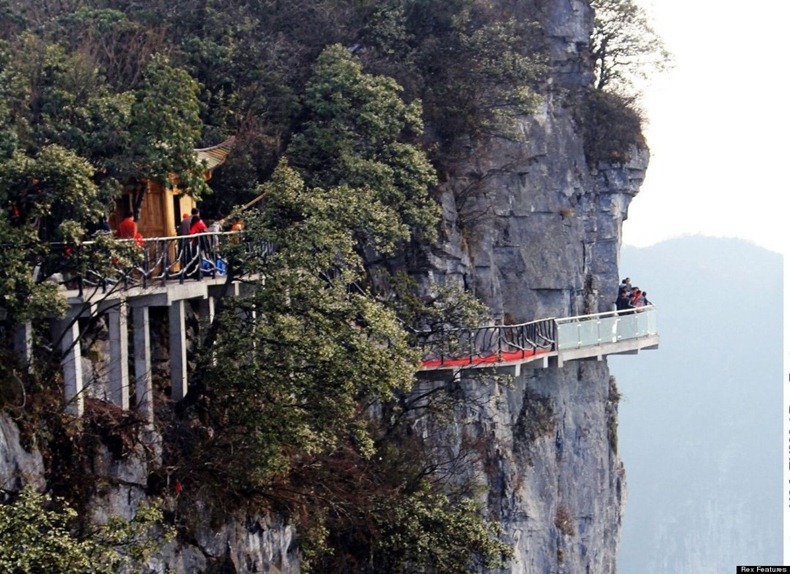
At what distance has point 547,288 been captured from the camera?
1559 inches

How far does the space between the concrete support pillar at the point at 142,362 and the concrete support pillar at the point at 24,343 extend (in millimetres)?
2361

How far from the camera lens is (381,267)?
35.0 meters

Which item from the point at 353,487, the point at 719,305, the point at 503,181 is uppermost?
the point at 719,305

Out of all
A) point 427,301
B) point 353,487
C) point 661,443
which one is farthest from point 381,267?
point 661,443

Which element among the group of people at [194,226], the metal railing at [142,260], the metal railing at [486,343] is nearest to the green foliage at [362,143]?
the metal railing at [486,343]

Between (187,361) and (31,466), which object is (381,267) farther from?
(31,466)

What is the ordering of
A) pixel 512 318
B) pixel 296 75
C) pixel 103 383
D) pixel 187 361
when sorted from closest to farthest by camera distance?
1. pixel 103 383
2. pixel 187 361
3. pixel 296 75
4. pixel 512 318

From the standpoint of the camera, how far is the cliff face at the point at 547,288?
120 feet

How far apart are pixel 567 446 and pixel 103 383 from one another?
18.6 m

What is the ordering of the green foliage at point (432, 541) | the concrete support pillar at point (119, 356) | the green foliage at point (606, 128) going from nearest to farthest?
the concrete support pillar at point (119, 356) → the green foliage at point (432, 541) → the green foliage at point (606, 128)

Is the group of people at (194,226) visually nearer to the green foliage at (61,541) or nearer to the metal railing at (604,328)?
the green foliage at (61,541)

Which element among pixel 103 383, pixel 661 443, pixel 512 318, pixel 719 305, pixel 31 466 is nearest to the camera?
pixel 31 466

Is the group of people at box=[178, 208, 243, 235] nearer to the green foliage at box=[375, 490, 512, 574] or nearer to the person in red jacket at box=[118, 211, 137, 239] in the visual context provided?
the person in red jacket at box=[118, 211, 137, 239]

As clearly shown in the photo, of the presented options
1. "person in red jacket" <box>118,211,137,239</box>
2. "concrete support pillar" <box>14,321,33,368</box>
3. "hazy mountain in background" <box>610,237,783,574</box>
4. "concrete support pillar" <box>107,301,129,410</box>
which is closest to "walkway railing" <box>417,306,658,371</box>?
"person in red jacket" <box>118,211,137,239</box>
